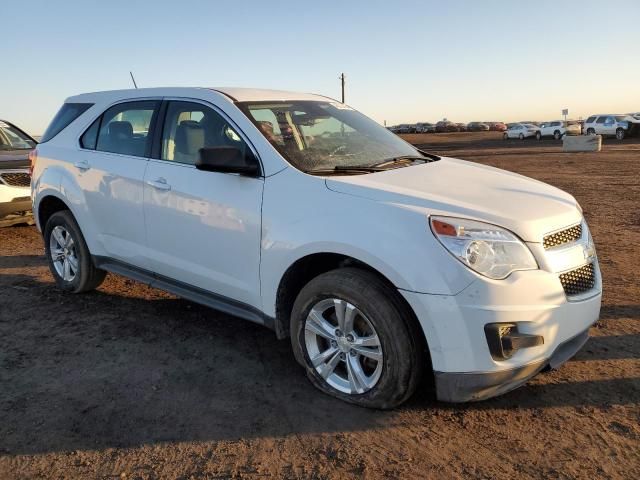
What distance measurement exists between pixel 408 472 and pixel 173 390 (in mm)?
1578

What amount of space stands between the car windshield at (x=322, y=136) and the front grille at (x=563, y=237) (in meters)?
1.29

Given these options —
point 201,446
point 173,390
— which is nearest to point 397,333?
point 201,446

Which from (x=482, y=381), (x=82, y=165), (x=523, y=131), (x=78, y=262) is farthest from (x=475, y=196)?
(x=523, y=131)

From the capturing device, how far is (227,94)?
4.07 m

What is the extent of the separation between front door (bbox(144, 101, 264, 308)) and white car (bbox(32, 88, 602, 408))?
0.01m

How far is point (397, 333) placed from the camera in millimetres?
2955

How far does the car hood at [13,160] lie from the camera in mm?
8095

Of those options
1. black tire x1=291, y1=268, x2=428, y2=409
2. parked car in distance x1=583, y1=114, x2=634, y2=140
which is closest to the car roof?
black tire x1=291, y1=268, x2=428, y2=409

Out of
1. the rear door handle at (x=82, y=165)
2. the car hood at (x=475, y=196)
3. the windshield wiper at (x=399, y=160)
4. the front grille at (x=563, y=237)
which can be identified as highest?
the windshield wiper at (x=399, y=160)

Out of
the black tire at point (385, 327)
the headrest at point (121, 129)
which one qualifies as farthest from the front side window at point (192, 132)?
the black tire at point (385, 327)

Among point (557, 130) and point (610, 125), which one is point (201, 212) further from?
point (557, 130)

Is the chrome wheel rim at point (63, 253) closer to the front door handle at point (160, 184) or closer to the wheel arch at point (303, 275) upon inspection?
the front door handle at point (160, 184)

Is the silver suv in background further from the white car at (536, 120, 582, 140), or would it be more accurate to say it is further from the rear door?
the rear door

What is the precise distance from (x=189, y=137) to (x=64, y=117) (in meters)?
1.95
